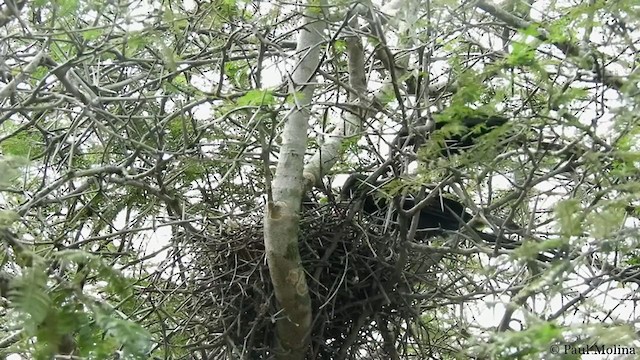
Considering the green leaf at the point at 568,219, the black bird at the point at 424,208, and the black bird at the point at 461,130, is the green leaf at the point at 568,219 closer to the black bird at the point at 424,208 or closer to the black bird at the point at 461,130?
the black bird at the point at 461,130

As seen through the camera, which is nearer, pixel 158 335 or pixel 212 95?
pixel 212 95

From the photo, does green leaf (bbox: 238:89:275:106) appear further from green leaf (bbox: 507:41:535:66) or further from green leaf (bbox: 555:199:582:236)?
green leaf (bbox: 555:199:582:236)

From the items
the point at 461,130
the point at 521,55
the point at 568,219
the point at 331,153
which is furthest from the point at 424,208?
the point at 568,219

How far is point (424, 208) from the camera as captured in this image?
292cm

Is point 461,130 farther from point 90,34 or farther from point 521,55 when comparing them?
point 90,34

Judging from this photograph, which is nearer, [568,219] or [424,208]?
[568,219]

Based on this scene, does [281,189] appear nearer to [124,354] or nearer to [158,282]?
[158,282]

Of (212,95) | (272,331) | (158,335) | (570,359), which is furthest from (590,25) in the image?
(158,335)

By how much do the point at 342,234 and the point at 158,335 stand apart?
0.92 metres

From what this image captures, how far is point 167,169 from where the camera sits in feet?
10.1

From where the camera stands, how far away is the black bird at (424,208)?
283cm

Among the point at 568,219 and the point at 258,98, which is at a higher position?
the point at 258,98

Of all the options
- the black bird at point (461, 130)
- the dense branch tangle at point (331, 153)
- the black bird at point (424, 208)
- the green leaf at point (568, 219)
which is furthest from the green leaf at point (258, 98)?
the green leaf at point (568, 219)

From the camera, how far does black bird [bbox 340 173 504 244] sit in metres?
2.83
